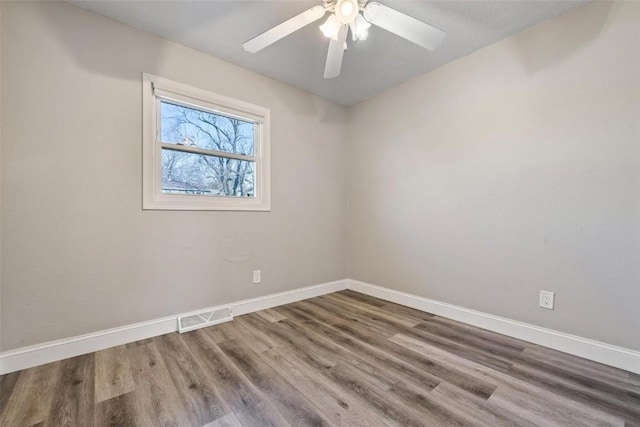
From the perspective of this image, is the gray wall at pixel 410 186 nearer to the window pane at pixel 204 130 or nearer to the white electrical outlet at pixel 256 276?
the white electrical outlet at pixel 256 276

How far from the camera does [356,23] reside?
1.67 m

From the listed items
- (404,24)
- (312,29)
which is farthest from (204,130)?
(404,24)

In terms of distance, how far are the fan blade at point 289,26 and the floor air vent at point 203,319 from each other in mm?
2131

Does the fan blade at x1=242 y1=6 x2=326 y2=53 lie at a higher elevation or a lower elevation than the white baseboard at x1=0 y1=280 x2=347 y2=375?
higher

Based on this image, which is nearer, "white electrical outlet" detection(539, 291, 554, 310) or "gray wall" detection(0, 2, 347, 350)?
"gray wall" detection(0, 2, 347, 350)

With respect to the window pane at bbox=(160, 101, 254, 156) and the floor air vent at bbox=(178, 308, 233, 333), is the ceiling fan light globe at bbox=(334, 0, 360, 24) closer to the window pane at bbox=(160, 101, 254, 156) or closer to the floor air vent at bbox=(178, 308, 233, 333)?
the window pane at bbox=(160, 101, 254, 156)

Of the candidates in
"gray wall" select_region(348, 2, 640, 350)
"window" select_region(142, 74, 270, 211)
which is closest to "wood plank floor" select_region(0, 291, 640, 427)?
"gray wall" select_region(348, 2, 640, 350)

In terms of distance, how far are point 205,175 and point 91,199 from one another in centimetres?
85

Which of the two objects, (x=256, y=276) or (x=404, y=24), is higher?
(x=404, y=24)

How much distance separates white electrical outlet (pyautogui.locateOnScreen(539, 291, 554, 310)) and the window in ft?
8.05

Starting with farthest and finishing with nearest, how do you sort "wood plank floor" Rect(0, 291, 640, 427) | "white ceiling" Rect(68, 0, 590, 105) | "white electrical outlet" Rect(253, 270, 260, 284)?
"white electrical outlet" Rect(253, 270, 260, 284)
"white ceiling" Rect(68, 0, 590, 105)
"wood plank floor" Rect(0, 291, 640, 427)

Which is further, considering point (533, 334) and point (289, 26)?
point (533, 334)

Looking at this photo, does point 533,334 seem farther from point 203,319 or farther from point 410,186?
point 203,319

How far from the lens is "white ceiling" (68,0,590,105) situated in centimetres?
185
